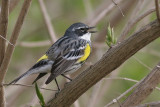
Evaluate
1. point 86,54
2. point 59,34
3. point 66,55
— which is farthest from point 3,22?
point 59,34

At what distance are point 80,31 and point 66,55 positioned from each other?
75 cm

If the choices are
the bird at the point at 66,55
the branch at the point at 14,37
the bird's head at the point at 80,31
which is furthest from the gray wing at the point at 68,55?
the branch at the point at 14,37

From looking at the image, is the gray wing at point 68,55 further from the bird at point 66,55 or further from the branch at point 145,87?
the branch at point 145,87

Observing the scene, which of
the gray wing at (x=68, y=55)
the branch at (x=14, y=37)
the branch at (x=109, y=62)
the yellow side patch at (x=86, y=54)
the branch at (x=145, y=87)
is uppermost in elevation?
the branch at (x=14, y=37)

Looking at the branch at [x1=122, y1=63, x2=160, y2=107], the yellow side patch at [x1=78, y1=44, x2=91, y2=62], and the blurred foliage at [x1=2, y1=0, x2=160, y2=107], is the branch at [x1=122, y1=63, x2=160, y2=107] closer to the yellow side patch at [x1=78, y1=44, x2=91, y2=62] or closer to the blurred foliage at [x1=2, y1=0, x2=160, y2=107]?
the yellow side patch at [x1=78, y1=44, x2=91, y2=62]

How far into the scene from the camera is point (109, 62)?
251 centimetres

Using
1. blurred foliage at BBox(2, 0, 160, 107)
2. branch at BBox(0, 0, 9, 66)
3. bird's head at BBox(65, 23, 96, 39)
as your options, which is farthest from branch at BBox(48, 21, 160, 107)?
blurred foliage at BBox(2, 0, 160, 107)

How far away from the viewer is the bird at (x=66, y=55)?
404cm

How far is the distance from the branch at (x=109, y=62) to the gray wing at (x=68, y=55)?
3.68 ft

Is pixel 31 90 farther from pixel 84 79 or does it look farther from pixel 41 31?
pixel 84 79

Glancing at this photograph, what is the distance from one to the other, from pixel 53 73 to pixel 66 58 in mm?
548

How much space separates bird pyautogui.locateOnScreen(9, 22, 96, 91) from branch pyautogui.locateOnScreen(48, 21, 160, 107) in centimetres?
100

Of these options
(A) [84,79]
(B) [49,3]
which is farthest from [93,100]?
(B) [49,3]

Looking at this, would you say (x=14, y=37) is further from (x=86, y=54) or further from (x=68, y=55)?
(x=86, y=54)
